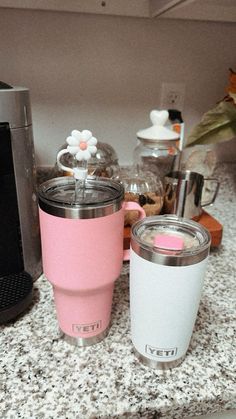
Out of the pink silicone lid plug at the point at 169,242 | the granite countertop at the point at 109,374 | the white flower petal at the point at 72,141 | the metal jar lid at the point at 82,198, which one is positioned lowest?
the granite countertop at the point at 109,374

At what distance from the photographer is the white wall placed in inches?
31.9

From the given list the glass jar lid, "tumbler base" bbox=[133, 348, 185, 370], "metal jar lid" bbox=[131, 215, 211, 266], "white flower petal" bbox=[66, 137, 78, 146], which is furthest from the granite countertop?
the glass jar lid

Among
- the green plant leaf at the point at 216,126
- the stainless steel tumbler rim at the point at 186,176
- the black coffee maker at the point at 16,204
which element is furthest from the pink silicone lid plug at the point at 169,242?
the green plant leaf at the point at 216,126

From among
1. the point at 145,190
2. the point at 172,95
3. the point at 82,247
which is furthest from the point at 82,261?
the point at 172,95

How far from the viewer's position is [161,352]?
0.41 metres

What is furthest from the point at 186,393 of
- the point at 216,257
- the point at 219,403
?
the point at 216,257

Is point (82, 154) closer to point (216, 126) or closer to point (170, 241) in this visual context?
point (170, 241)

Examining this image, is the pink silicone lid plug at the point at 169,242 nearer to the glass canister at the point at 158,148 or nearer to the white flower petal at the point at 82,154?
the white flower petal at the point at 82,154

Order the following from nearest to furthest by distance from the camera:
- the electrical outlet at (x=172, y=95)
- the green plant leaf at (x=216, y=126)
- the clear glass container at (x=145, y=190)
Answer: the clear glass container at (x=145, y=190)
the green plant leaf at (x=216, y=126)
the electrical outlet at (x=172, y=95)

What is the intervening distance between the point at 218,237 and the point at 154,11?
1.76 feet

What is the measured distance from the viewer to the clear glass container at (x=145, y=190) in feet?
2.22

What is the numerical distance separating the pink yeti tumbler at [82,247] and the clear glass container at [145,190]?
0.74 feet

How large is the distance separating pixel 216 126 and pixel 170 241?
0.50 m

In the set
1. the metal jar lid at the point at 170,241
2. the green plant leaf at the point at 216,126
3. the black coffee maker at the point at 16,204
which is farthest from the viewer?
the green plant leaf at the point at 216,126
